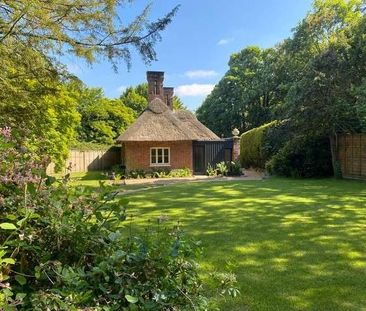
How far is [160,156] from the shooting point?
2519cm

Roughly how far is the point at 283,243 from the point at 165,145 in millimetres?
19267

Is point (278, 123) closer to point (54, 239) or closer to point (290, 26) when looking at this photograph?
point (290, 26)

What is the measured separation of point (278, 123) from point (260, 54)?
30.3m

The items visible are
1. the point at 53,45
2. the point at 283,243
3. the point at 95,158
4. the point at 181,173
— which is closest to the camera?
Result: the point at 283,243

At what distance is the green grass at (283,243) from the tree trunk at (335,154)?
6.30 m

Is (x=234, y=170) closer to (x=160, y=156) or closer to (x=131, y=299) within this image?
(x=160, y=156)

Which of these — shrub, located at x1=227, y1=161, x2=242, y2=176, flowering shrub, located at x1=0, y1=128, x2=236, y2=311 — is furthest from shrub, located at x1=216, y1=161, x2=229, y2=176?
flowering shrub, located at x1=0, y1=128, x2=236, y2=311

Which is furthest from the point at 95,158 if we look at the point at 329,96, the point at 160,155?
the point at 329,96

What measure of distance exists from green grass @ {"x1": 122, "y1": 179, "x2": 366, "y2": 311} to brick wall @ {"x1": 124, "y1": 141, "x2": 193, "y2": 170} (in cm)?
1286

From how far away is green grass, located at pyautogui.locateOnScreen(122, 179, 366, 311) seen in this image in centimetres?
405

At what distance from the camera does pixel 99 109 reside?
131ft

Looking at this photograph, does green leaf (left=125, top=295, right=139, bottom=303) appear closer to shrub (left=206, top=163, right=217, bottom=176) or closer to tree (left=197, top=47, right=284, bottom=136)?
shrub (left=206, top=163, right=217, bottom=176)

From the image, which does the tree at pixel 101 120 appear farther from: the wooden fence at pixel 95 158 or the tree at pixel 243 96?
the tree at pixel 243 96

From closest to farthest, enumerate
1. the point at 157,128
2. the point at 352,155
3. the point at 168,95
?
the point at 352,155
the point at 157,128
the point at 168,95
